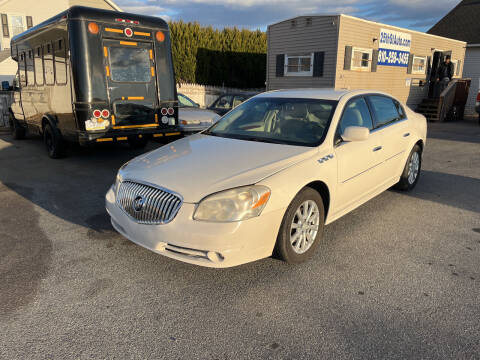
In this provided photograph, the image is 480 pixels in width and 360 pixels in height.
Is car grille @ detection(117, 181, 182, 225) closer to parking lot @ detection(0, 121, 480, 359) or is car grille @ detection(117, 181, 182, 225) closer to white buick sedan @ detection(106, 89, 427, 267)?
white buick sedan @ detection(106, 89, 427, 267)

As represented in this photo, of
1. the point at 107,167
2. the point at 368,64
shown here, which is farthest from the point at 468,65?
the point at 107,167

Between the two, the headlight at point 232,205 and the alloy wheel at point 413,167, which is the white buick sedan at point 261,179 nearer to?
the headlight at point 232,205

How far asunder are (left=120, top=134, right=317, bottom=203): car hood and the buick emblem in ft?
0.55

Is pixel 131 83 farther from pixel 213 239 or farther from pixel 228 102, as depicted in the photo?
pixel 213 239

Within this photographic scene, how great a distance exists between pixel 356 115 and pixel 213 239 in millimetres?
2437

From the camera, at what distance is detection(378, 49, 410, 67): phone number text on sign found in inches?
600

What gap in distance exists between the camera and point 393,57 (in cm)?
1583

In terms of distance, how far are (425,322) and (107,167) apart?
6471 millimetres

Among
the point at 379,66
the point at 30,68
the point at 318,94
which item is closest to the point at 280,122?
the point at 318,94

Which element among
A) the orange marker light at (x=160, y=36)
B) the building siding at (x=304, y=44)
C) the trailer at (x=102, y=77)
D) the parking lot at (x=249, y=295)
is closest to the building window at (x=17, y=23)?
the building siding at (x=304, y=44)

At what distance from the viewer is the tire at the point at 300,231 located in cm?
316

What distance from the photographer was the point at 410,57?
54.7 ft

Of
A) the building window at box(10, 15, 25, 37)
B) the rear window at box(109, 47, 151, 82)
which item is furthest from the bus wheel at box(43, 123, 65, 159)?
the building window at box(10, 15, 25, 37)

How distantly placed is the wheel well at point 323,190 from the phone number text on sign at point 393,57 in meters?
13.5
